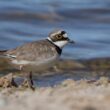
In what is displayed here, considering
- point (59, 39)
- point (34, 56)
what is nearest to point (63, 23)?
point (59, 39)

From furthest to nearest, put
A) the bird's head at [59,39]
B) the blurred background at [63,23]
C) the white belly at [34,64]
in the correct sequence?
the blurred background at [63,23], the bird's head at [59,39], the white belly at [34,64]

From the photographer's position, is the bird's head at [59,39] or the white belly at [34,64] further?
the bird's head at [59,39]

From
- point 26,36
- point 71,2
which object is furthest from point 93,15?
point 26,36

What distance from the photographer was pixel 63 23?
2028 cm

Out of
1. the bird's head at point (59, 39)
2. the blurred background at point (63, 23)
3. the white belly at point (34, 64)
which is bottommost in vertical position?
the blurred background at point (63, 23)

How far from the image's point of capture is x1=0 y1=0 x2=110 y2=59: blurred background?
55.9 ft

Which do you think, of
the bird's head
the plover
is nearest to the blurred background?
the bird's head

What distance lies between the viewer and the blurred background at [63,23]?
17.0m

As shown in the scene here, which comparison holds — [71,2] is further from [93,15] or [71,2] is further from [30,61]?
[30,61]

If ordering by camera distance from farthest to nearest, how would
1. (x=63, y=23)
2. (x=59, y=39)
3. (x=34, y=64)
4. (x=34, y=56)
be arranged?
(x=63, y=23), (x=59, y=39), (x=34, y=56), (x=34, y=64)

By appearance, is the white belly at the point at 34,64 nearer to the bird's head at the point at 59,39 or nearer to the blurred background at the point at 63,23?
the bird's head at the point at 59,39

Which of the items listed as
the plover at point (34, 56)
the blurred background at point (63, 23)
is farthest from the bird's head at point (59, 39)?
the blurred background at point (63, 23)

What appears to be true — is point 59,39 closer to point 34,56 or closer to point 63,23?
point 34,56

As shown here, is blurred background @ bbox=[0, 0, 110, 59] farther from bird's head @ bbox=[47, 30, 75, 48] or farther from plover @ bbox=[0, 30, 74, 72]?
plover @ bbox=[0, 30, 74, 72]
